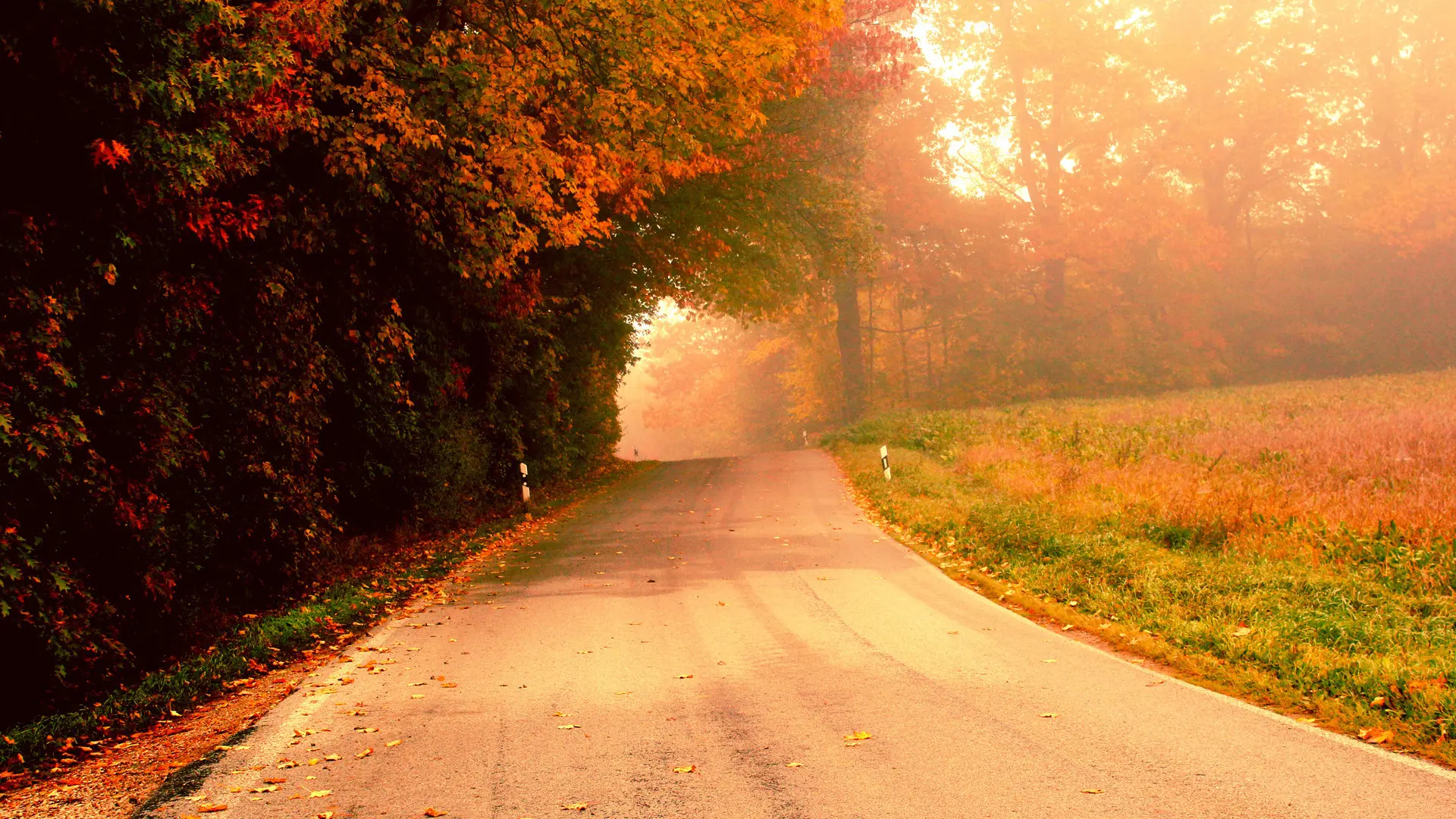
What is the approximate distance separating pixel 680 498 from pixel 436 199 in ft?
32.0

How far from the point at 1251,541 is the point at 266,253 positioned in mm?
10109

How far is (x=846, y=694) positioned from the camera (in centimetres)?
681

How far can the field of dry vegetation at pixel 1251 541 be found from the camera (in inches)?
→ 266

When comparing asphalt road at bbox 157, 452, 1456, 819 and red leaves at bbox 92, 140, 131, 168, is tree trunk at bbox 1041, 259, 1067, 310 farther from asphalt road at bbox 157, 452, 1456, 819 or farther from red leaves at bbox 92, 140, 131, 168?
red leaves at bbox 92, 140, 131, 168

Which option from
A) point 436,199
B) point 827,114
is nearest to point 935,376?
point 827,114

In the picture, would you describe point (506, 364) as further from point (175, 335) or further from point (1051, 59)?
point (1051, 59)

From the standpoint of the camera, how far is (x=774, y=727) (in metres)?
6.12

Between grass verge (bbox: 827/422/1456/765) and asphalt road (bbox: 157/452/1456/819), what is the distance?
1.27ft

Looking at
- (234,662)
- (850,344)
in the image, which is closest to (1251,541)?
(234,662)

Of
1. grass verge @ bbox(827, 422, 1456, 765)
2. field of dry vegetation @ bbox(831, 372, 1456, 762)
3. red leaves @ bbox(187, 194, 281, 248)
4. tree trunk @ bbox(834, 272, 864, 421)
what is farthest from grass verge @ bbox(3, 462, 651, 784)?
tree trunk @ bbox(834, 272, 864, 421)

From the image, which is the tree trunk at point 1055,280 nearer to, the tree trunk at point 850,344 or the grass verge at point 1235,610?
the tree trunk at point 850,344

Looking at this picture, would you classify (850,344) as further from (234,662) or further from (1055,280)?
(234,662)

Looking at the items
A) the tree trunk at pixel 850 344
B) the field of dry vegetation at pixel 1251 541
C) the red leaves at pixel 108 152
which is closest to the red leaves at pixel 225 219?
the red leaves at pixel 108 152

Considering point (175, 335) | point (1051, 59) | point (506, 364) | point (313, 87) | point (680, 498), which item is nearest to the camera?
point (175, 335)
